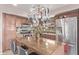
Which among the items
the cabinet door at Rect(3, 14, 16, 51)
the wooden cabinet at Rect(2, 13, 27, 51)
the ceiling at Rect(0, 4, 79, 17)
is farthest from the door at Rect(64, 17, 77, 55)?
the cabinet door at Rect(3, 14, 16, 51)

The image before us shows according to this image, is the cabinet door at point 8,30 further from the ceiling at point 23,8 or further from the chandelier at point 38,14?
the chandelier at point 38,14

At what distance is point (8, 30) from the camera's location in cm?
196

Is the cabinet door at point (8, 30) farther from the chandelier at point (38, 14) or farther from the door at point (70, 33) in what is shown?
the door at point (70, 33)

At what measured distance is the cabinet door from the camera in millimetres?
1943

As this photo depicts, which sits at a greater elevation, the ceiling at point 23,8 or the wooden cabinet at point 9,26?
the ceiling at point 23,8

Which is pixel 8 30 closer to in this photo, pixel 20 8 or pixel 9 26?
pixel 9 26

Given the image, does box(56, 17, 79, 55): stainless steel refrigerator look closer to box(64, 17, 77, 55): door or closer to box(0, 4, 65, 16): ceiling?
box(64, 17, 77, 55): door

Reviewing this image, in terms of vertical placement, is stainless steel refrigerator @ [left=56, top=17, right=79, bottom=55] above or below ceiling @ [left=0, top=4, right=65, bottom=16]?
below

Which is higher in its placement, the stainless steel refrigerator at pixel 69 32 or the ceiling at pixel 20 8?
the ceiling at pixel 20 8

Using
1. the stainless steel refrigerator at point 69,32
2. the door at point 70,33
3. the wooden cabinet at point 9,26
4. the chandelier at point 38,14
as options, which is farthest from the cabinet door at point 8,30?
the door at point 70,33

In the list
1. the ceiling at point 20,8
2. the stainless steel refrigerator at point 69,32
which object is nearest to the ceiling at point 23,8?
the ceiling at point 20,8

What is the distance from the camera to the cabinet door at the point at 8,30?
1943mm
